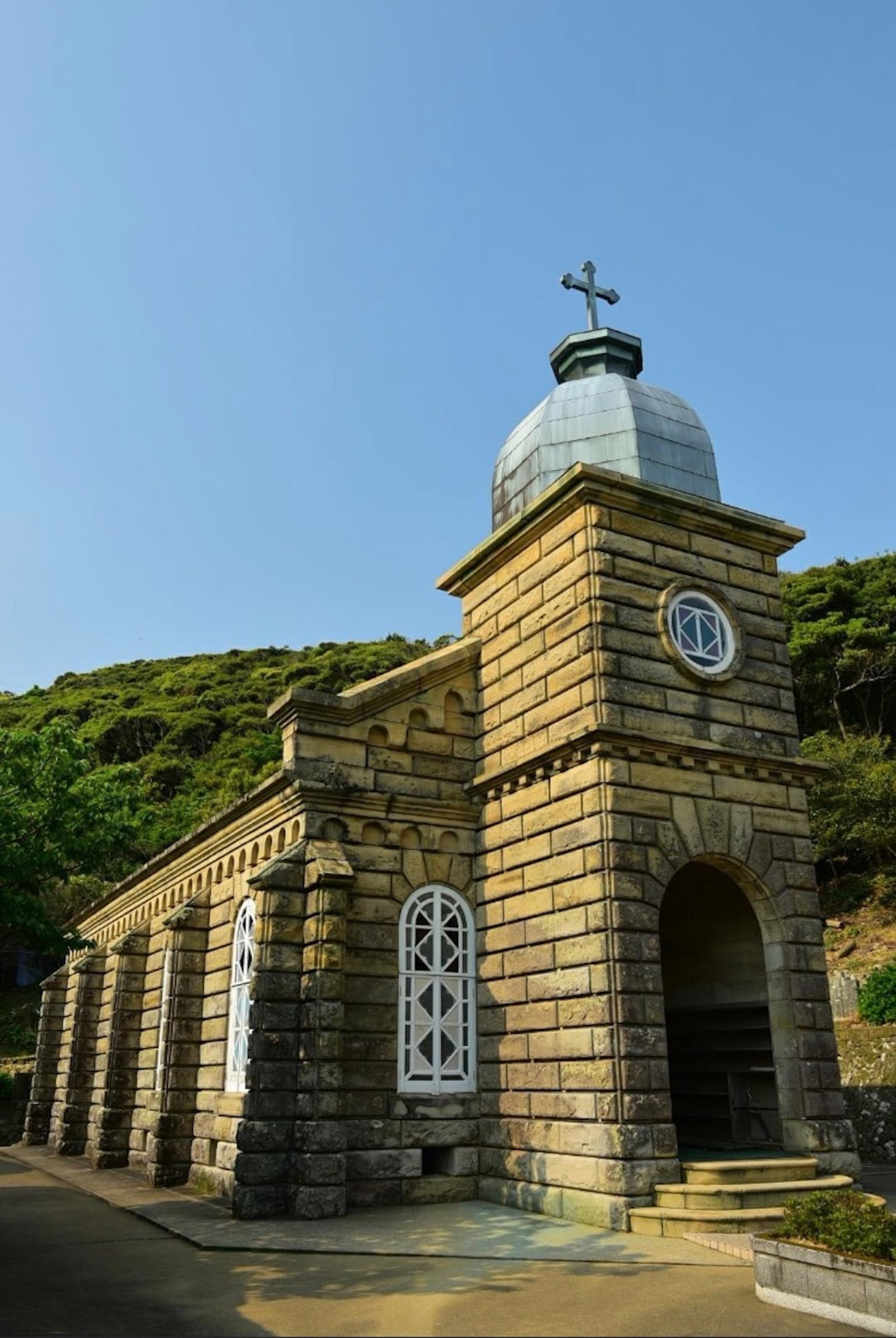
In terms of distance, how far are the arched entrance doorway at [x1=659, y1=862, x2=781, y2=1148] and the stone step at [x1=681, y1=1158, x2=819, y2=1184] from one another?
68.7 inches

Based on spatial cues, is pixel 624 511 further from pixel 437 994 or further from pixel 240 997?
pixel 240 997

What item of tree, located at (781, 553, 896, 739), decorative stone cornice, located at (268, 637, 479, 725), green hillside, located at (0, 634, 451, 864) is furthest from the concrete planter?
green hillside, located at (0, 634, 451, 864)

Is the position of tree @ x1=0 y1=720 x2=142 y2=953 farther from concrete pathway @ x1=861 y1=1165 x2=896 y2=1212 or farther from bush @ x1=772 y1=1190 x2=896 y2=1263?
concrete pathway @ x1=861 y1=1165 x2=896 y2=1212

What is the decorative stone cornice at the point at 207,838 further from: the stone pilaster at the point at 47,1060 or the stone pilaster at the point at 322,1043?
the stone pilaster at the point at 47,1060

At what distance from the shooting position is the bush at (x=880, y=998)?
23.4 metres

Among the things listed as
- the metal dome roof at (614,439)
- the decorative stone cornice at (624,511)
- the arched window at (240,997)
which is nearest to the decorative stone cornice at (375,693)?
the decorative stone cornice at (624,511)

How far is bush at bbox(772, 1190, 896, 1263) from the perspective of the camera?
7262 millimetres

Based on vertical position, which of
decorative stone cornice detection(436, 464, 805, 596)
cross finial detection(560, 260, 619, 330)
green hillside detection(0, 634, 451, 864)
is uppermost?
green hillside detection(0, 634, 451, 864)

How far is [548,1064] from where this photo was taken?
12.0 metres

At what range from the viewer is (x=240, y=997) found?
579 inches

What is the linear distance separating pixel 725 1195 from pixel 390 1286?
150 inches

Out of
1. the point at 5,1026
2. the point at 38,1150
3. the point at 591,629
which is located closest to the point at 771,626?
the point at 591,629

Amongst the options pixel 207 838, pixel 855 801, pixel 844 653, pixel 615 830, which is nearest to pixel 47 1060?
pixel 207 838

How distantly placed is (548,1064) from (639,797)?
3.29 m
